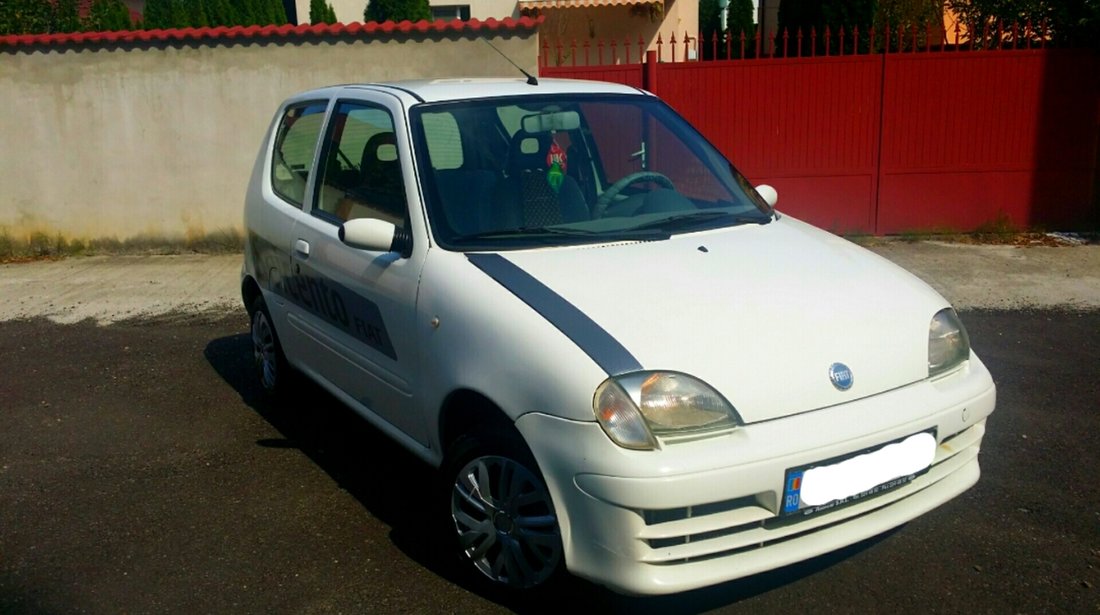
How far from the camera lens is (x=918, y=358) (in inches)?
138

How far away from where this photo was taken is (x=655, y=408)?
122 inches

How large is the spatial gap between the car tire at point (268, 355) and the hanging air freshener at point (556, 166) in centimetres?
195

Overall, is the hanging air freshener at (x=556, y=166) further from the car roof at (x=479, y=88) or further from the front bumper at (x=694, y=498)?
the front bumper at (x=694, y=498)

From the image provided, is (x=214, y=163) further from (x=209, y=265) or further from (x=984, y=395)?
(x=984, y=395)

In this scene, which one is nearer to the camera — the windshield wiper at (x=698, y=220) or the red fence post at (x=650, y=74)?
the windshield wiper at (x=698, y=220)

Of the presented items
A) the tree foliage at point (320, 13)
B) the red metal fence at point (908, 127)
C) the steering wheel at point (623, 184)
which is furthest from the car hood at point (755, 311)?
the tree foliage at point (320, 13)

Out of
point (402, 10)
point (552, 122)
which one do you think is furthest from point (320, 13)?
point (552, 122)

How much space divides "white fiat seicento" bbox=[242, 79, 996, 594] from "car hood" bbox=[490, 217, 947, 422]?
0.01 m

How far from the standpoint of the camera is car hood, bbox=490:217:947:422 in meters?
3.20

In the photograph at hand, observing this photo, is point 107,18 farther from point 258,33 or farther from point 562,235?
point 562,235

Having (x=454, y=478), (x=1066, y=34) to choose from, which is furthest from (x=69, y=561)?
(x=1066, y=34)

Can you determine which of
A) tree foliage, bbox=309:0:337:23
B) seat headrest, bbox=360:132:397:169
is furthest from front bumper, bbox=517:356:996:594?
tree foliage, bbox=309:0:337:23

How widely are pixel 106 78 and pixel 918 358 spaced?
8.91 m

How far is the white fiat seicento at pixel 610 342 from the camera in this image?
3082mm
